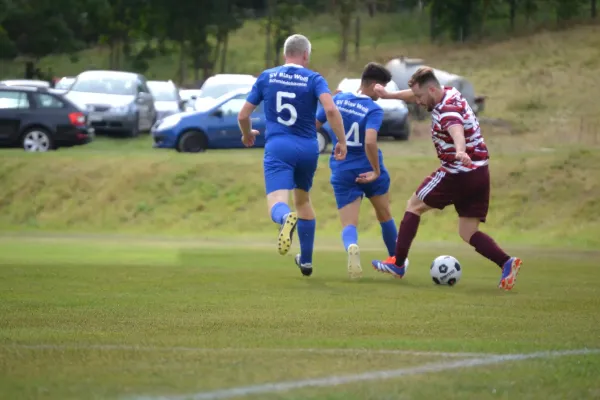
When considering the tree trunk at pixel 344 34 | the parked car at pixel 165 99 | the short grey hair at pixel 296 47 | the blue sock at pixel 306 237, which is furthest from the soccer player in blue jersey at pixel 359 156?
the tree trunk at pixel 344 34

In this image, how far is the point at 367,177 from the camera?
12664 millimetres

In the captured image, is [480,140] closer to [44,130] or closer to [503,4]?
[44,130]

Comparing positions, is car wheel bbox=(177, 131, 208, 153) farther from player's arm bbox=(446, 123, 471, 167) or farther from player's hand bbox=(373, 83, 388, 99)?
player's arm bbox=(446, 123, 471, 167)

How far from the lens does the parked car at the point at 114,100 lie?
35938 mm

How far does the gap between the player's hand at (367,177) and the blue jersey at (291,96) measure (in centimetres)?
97

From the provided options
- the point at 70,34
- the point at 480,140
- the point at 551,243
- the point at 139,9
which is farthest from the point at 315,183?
the point at 70,34

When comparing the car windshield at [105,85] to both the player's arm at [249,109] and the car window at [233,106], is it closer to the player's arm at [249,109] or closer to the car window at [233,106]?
the car window at [233,106]

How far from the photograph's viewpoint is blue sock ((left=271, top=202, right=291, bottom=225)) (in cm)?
1138

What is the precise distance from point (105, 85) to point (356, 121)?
25.1 metres

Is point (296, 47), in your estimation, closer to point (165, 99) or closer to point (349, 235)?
point (349, 235)

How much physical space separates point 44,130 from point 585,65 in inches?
1265

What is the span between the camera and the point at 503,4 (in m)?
77.0

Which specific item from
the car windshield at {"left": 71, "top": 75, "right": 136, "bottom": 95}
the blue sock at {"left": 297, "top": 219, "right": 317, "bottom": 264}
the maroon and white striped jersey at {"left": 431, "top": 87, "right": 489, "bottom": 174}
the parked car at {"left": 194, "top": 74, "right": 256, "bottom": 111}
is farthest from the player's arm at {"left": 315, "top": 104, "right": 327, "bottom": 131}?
the car windshield at {"left": 71, "top": 75, "right": 136, "bottom": 95}

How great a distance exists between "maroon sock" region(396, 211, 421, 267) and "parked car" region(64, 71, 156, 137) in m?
23.8
